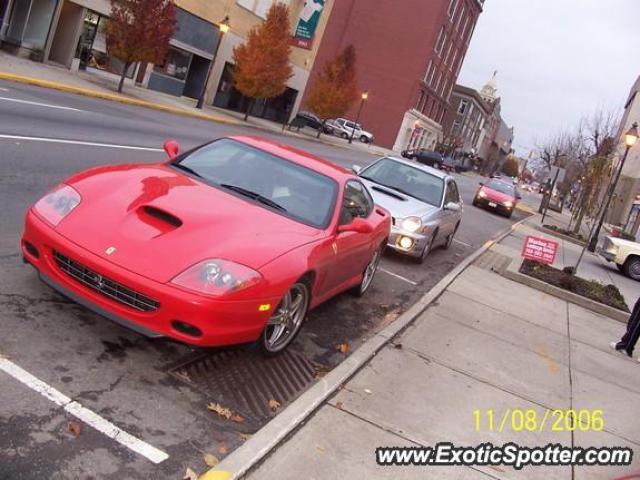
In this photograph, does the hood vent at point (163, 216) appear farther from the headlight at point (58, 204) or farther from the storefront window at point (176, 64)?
the storefront window at point (176, 64)

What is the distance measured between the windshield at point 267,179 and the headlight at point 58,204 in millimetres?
1173

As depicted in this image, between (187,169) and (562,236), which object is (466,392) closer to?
(187,169)

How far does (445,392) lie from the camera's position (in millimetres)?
5414

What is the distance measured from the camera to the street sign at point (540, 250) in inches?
488

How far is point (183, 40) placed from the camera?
34156mm

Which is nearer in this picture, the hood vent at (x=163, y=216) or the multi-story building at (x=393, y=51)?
the hood vent at (x=163, y=216)

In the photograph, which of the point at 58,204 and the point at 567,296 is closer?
the point at 58,204

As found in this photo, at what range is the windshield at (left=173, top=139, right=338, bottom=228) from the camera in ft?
18.2

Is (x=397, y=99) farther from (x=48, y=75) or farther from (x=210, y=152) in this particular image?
(x=210, y=152)

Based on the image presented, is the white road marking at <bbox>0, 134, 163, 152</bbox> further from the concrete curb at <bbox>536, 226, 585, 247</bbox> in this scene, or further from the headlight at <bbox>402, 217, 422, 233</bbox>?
the concrete curb at <bbox>536, 226, 585, 247</bbox>

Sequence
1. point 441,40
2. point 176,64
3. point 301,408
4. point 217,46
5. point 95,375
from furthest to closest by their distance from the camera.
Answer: point 441,40 < point 176,64 < point 217,46 < point 301,408 < point 95,375

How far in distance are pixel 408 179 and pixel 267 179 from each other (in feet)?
20.0

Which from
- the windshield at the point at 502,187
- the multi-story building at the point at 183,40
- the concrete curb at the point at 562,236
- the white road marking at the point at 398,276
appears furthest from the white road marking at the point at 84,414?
the windshield at the point at 502,187

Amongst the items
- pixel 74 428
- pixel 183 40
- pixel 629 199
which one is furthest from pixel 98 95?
pixel 629 199
